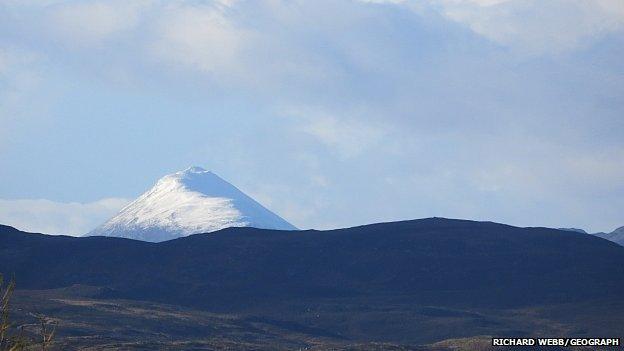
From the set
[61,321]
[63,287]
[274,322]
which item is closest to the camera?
[61,321]

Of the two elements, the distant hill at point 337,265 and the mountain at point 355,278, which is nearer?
the mountain at point 355,278

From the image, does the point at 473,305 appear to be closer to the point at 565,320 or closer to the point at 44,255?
the point at 565,320

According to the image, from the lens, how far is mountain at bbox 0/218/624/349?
130 meters

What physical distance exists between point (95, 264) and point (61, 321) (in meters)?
62.2

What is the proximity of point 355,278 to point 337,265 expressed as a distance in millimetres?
6277

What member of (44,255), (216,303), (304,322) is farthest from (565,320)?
(44,255)

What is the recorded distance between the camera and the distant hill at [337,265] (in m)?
158

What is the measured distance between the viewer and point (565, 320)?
133000 mm

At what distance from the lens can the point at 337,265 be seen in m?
175

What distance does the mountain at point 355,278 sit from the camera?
12988 cm

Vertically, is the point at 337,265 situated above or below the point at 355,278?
above

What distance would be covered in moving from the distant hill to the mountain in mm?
210

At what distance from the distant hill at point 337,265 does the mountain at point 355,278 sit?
0.69ft

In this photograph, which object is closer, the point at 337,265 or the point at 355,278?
the point at 355,278
